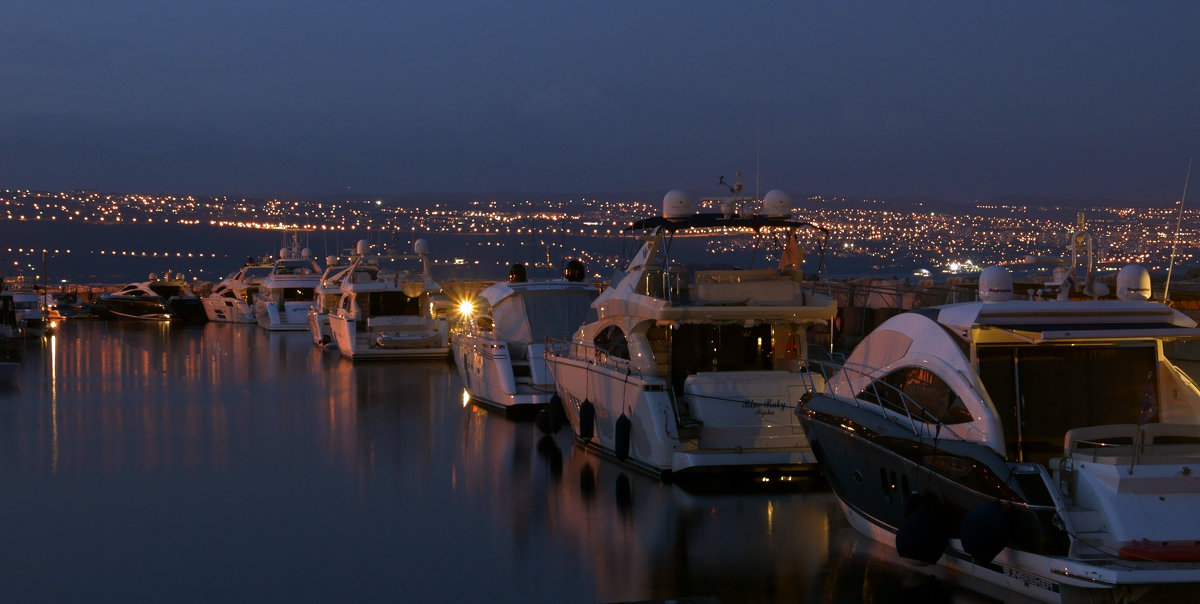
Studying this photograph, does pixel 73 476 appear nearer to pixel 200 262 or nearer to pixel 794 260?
pixel 794 260

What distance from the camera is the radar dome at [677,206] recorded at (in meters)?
13.9

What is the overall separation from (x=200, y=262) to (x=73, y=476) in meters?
97.1

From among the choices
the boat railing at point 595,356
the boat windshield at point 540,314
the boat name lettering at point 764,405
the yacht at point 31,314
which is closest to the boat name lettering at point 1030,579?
the boat name lettering at point 764,405

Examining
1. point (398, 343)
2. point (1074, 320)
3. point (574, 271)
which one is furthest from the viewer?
point (398, 343)

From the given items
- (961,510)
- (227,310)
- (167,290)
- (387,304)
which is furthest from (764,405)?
(167,290)

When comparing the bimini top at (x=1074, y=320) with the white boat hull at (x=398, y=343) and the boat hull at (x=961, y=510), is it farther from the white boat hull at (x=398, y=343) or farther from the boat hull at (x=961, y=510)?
the white boat hull at (x=398, y=343)

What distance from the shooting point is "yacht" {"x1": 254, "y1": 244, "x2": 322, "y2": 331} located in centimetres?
3919

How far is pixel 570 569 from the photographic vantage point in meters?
9.54

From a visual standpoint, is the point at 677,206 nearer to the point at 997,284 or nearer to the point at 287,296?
the point at 997,284

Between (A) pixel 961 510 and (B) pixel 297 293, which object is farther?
(B) pixel 297 293

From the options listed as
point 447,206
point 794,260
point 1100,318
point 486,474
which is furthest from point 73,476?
point 447,206

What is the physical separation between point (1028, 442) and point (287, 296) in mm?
34613

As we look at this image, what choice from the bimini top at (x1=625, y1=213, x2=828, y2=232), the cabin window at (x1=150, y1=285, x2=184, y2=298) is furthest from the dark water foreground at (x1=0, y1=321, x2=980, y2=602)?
the cabin window at (x1=150, y1=285, x2=184, y2=298)

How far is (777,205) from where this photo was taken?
14.1 metres
